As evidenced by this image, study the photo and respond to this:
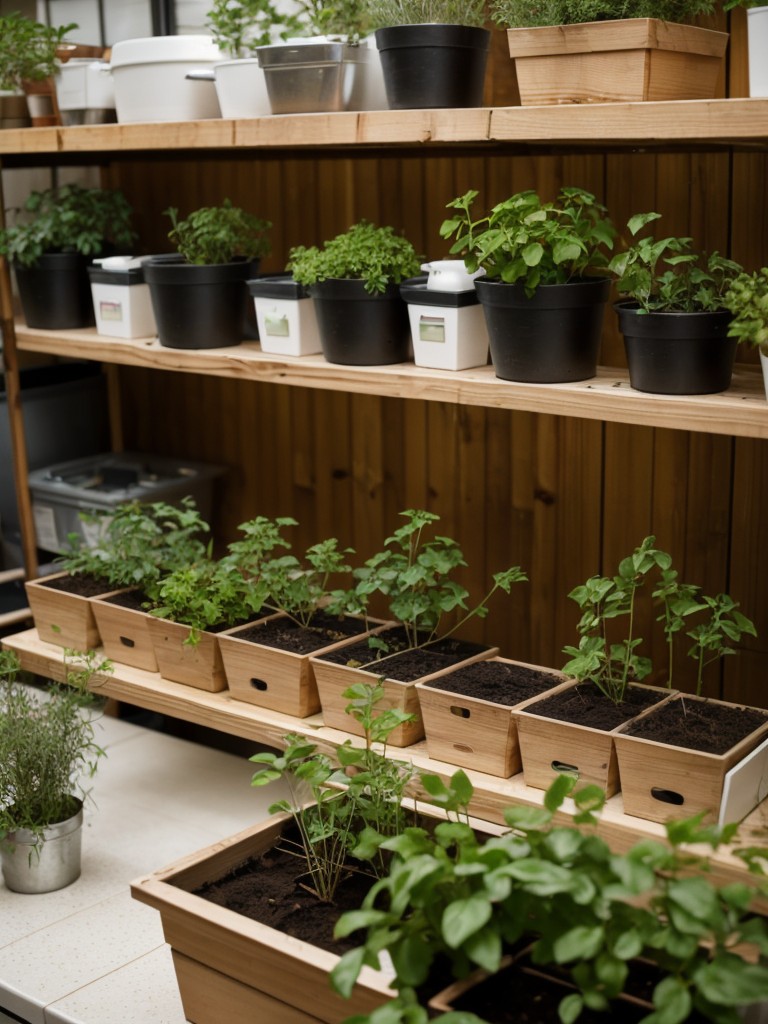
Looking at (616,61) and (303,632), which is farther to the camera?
(303,632)

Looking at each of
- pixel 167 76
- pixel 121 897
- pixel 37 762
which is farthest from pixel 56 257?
pixel 121 897

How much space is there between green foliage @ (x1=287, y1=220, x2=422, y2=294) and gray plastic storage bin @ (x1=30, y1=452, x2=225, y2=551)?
949 millimetres

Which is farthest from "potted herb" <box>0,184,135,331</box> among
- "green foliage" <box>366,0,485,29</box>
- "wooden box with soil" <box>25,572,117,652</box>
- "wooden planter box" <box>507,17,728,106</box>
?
"wooden planter box" <box>507,17,728,106</box>

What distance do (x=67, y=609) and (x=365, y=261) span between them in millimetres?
1047

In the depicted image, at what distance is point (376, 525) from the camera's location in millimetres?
2902

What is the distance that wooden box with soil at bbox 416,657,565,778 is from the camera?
2.00 meters

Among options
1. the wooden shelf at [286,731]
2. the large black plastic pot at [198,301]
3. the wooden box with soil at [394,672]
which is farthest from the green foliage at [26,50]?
the wooden box with soil at [394,672]

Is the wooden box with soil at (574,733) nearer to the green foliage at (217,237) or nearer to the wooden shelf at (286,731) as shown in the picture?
the wooden shelf at (286,731)

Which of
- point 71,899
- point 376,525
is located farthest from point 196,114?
point 71,899

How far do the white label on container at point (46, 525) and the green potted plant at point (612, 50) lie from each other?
1.69 m

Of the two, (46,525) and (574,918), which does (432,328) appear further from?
(46,525)

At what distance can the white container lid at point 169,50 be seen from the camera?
7.93 ft

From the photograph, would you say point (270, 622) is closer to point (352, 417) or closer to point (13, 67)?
point (352, 417)

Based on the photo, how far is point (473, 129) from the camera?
1929 mm
